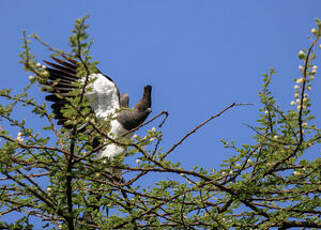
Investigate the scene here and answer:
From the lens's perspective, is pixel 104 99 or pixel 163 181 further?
pixel 104 99

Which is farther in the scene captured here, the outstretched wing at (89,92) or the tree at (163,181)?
the outstretched wing at (89,92)

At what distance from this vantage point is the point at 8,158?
8.79ft

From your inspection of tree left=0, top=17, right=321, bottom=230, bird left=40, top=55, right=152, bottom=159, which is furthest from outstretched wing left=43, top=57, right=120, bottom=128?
tree left=0, top=17, right=321, bottom=230

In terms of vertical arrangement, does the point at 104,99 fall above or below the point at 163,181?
above

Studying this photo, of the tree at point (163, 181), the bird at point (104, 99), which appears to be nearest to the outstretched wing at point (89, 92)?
the bird at point (104, 99)

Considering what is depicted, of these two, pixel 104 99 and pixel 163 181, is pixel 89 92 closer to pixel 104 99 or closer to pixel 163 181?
pixel 104 99

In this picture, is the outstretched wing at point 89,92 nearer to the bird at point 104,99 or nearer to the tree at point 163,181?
the bird at point 104,99

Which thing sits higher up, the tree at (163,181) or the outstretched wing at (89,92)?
the outstretched wing at (89,92)

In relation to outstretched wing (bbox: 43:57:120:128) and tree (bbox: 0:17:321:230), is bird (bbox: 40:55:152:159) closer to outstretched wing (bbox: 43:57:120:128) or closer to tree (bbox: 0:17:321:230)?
outstretched wing (bbox: 43:57:120:128)

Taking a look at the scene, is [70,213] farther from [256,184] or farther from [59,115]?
[59,115]

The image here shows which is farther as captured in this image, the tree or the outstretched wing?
the outstretched wing

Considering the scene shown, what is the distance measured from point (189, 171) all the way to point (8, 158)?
1.03m

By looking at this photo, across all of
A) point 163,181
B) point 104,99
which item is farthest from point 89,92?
point 163,181

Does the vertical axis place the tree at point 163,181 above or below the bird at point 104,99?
below
